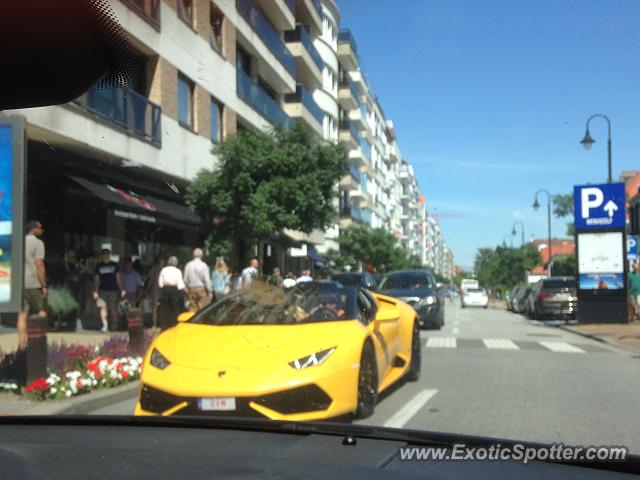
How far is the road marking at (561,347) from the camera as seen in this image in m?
14.6

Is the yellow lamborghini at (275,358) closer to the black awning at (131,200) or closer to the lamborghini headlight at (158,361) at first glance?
the lamborghini headlight at (158,361)

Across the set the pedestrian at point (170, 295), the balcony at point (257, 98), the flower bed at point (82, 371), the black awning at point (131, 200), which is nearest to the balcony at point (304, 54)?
the balcony at point (257, 98)

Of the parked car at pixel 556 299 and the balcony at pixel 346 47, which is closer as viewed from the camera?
the parked car at pixel 556 299

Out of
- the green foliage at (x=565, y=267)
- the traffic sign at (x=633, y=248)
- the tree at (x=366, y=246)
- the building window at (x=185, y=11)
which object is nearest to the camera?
the building window at (x=185, y=11)

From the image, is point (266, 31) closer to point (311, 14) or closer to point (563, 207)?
point (311, 14)

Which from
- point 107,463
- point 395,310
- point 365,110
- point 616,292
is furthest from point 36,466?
point 365,110

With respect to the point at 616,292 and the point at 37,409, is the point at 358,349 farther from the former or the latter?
the point at 616,292

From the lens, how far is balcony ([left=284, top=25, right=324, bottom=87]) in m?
42.1

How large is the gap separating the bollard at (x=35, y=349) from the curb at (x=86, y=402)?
0.55 m

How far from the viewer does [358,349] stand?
6918mm

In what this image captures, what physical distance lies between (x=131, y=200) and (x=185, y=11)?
23.9 feet

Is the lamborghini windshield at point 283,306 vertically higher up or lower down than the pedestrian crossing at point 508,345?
higher up

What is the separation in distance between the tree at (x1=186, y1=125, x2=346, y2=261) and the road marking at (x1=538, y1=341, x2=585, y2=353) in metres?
7.96

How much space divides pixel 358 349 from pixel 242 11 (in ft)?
73.1
